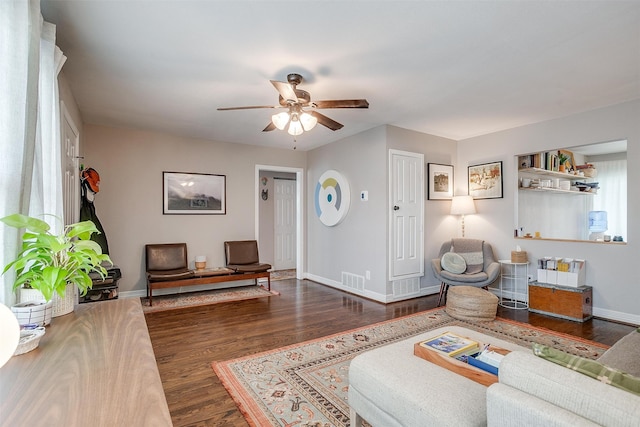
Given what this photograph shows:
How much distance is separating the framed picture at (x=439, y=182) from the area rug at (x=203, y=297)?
9.17 feet

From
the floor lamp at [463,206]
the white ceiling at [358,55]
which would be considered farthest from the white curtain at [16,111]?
the floor lamp at [463,206]

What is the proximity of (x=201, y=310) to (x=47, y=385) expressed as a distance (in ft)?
10.4

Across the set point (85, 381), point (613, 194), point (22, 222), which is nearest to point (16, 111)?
point (22, 222)

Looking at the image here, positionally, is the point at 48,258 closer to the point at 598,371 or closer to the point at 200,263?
the point at 598,371

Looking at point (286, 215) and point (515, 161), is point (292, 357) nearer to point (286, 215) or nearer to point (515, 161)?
point (515, 161)

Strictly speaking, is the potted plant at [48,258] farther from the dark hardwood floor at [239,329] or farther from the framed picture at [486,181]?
the framed picture at [486,181]

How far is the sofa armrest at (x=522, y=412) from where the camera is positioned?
0.92m

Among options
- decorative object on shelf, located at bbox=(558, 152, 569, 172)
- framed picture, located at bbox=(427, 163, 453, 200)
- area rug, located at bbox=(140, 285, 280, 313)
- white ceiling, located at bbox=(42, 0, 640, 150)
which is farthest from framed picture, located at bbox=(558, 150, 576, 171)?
area rug, located at bbox=(140, 285, 280, 313)

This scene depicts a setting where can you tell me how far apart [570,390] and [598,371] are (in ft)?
0.44

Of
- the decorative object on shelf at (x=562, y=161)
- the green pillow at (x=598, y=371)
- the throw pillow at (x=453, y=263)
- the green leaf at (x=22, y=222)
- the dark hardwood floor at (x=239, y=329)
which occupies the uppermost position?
the decorative object on shelf at (x=562, y=161)

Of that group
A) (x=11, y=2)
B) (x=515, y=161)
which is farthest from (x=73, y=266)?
(x=515, y=161)

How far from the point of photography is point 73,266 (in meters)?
1.55

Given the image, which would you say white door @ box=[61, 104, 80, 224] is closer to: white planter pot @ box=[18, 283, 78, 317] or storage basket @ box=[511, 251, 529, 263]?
white planter pot @ box=[18, 283, 78, 317]

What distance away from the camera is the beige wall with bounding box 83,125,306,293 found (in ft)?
14.6
